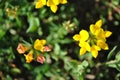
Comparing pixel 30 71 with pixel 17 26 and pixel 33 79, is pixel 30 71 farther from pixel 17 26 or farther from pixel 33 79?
pixel 17 26

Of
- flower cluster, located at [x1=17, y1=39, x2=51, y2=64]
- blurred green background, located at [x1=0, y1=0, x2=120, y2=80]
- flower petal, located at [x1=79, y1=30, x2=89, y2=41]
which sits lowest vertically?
flower cluster, located at [x1=17, y1=39, x2=51, y2=64]

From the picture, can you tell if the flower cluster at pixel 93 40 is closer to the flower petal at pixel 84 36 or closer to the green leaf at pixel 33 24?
the flower petal at pixel 84 36

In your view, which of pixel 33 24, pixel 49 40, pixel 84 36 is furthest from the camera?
pixel 49 40

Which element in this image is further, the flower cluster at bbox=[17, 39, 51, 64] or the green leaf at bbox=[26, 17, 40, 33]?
the green leaf at bbox=[26, 17, 40, 33]

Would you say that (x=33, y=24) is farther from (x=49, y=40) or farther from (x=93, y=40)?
(x=93, y=40)

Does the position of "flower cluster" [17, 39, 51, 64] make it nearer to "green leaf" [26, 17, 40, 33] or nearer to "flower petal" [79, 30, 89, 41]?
"flower petal" [79, 30, 89, 41]

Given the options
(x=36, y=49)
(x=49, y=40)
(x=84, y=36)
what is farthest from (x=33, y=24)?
(x=84, y=36)

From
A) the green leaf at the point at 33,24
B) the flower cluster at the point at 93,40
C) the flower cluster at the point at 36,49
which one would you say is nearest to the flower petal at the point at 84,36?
the flower cluster at the point at 93,40

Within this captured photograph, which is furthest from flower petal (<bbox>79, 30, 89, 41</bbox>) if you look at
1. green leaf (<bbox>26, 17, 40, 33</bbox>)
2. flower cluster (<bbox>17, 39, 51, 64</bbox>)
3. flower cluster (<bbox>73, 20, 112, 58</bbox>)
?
green leaf (<bbox>26, 17, 40, 33</bbox>)
